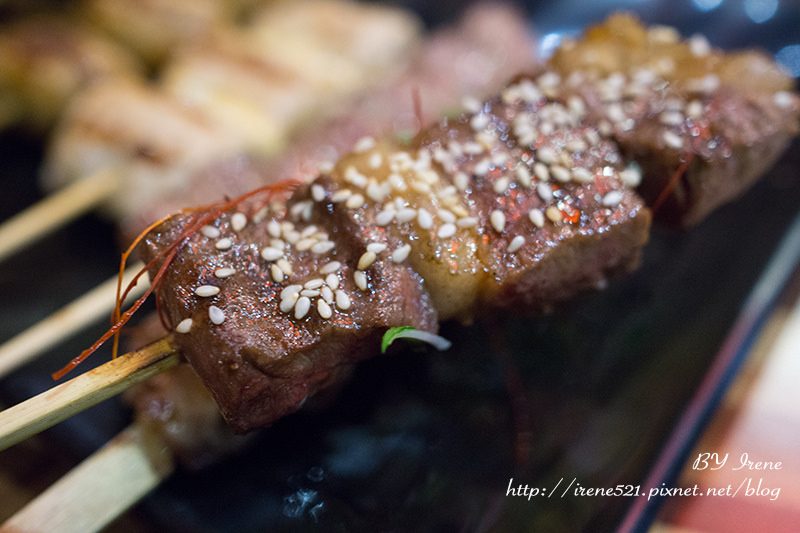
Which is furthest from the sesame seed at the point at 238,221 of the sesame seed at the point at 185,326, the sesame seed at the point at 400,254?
the sesame seed at the point at 400,254

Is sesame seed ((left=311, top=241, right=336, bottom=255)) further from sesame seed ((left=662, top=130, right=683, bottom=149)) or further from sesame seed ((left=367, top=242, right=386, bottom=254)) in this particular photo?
sesame seed ((left=662, top=130, right=683, bottom=149))

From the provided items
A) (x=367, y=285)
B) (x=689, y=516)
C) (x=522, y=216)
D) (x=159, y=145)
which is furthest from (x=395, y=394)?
(x=159, y=145)

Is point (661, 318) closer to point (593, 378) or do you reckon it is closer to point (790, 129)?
point (593, 378)

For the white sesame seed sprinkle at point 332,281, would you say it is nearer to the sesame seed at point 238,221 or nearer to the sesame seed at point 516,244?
the sesame seed at point 238,221

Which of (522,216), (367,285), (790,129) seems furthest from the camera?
(790,129)

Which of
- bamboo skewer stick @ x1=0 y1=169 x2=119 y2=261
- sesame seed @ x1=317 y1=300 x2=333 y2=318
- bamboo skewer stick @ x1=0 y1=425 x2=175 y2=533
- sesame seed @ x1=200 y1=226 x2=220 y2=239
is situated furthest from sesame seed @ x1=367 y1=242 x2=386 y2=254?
bamboo skewer stick @ x1=0 y1=169 x2=119 y2=261
